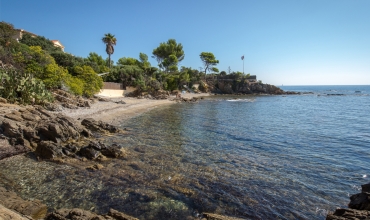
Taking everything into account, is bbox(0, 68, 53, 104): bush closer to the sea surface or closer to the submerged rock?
the submerged rock

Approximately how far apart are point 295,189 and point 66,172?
8838 millimetres

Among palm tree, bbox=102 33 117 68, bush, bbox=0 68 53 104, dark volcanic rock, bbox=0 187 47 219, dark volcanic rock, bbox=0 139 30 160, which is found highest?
palm tree, bbox=102 33 117 68

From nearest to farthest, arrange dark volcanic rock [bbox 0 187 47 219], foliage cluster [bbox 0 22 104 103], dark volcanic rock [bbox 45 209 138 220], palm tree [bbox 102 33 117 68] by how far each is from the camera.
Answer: dark volcanic rock [bbox 45 209 138 220]
dark volcanic rock [bbox 0 187 47 219]
foliage cluster [bbox 0 22 104 103]
palm tree [bbox 102 33 117 68]

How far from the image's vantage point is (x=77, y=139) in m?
12.9

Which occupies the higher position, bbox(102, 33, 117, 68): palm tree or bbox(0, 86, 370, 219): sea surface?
bbox(102, 33, 117, 68): palm tree

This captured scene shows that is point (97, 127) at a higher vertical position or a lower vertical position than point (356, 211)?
higher

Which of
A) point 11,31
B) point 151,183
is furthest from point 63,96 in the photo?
point 151,183

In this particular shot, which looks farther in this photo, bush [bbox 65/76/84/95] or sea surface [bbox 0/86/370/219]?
bush [bbox 65/76/84/95]

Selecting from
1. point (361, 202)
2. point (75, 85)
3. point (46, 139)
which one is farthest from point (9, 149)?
point (75, 85)

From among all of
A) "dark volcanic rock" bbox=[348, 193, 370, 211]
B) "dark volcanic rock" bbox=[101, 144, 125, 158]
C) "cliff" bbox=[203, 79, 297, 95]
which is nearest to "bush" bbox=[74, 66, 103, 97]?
"dark volcanic rock" bbox=[101, 144, 125, 158]

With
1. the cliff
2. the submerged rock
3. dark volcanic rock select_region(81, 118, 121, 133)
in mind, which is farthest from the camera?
the cliff

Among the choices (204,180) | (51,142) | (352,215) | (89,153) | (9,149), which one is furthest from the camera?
(51,142)

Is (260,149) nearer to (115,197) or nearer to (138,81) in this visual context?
(115,197)

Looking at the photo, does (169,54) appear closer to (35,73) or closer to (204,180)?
(35,73)
